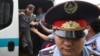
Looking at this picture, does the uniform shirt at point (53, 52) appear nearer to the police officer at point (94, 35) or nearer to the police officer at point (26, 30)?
the police officer at point (94, 35)

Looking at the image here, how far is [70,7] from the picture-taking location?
1.70 meters

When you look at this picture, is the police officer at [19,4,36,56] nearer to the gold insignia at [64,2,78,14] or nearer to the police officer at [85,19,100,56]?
the police officer at [85,19,100,56]

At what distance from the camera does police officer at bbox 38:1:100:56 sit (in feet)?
5.51

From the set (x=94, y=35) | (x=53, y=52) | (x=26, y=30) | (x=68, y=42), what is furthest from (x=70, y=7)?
(x=26, y=30)

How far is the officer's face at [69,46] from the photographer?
1.67 meters

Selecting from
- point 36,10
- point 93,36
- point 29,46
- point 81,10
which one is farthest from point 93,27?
point 36,10

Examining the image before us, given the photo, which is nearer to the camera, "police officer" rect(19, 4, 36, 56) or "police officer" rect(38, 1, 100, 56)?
"police officer" rect(38, 1, 100, 56)

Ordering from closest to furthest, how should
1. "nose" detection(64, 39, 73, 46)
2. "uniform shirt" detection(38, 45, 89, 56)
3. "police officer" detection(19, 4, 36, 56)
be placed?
"nose" detection(64, 39, 73, 46)
"uniform shirt" detection(38, 45, 89, 56)
"police officer" detection(19, 4, 36, 56)

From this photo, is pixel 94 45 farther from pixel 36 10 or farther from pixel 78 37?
pixel 36 10

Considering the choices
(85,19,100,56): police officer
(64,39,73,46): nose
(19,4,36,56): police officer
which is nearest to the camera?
(64,39,73,46): nose

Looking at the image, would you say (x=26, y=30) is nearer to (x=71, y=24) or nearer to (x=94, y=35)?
(x=94, y=35)

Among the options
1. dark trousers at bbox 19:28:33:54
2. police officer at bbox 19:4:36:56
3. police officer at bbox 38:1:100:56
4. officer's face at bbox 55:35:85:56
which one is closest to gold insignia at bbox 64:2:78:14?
police officer at bbox 38:1:100:56

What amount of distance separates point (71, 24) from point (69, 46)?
0.42ft

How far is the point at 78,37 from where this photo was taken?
5.56ft
